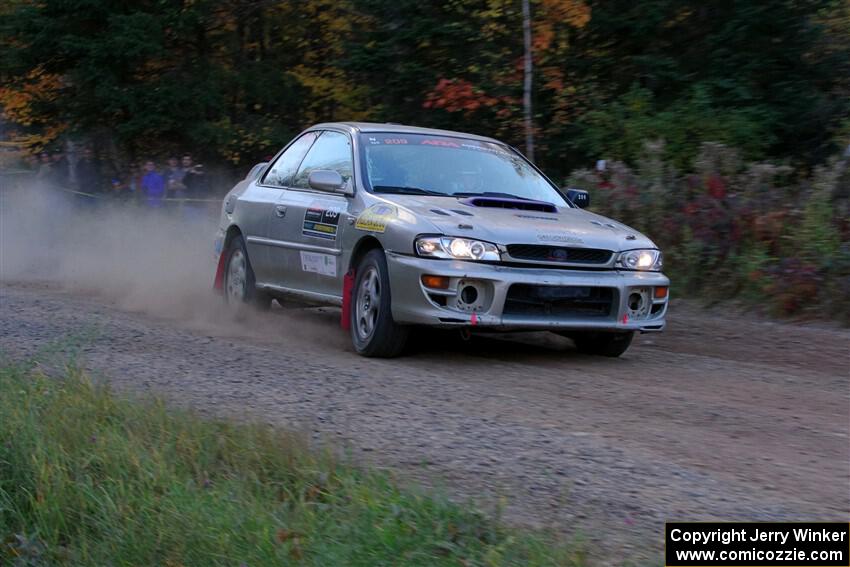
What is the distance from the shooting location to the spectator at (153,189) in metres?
19.7

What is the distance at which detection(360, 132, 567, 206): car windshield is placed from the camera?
814 centimetres

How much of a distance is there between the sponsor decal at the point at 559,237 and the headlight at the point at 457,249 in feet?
1.11

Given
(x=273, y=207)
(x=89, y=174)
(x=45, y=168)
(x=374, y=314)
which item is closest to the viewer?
(x=374, y=314)

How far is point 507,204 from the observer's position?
7816 millimetres

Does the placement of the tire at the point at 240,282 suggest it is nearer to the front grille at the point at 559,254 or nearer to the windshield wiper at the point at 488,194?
the windshield wiper at the point at 488,194

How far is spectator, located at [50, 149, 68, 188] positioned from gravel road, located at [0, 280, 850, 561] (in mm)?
15687

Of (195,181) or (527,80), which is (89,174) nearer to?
(195,181)

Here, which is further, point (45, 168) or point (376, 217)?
point (45, 168)

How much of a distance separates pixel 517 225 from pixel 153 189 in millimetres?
13778

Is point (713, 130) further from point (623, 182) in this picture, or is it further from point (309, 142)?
point (309, 142)

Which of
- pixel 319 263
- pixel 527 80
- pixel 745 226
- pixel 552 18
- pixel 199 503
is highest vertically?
pixel 552 18

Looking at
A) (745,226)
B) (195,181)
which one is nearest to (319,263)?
(745,226)

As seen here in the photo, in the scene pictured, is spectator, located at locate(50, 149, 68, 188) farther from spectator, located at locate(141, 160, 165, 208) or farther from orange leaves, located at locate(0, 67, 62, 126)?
spectator, located at locate(141, 160, 165, 208)

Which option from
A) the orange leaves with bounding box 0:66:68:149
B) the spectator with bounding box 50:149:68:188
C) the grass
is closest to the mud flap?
the grass
